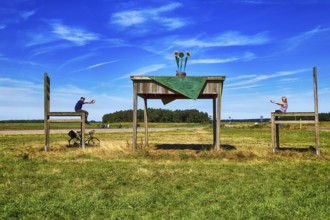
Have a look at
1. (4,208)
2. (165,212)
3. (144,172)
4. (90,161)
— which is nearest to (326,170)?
(144,172)

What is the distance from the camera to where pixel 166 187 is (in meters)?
7.19

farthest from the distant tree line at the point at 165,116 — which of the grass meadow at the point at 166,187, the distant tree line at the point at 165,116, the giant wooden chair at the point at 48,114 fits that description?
the grass meadow at the point at 166,187

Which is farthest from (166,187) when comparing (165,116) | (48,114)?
(165,116)

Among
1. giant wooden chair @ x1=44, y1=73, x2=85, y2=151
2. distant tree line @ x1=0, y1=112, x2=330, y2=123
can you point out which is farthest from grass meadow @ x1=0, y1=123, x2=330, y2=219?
distant tree line @ x1=0, y1=112, x2=330, y2=123

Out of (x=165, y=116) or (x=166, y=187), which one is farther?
(x=165, y=116)

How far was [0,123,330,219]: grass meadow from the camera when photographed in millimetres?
5430

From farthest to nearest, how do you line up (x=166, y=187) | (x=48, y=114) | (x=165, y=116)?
(x=165, y=116) → (x=48, y=114) → (x=166, y=187)

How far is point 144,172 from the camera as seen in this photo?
8.98 metres

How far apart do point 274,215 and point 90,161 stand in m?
7.27

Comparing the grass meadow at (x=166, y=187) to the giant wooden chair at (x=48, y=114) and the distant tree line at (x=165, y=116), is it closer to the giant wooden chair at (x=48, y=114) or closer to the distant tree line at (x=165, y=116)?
the giant wooden chair at (x=48, y=114)

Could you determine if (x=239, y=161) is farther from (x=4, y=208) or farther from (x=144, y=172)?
(x=4, y=208)

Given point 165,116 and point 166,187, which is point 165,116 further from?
point 166,187

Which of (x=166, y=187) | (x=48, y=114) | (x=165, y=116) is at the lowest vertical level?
(x=166, y=187)

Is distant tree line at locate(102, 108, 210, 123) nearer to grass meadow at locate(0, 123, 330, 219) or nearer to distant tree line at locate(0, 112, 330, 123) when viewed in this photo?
distant tree line at locate(0, 112, 330, 123)
